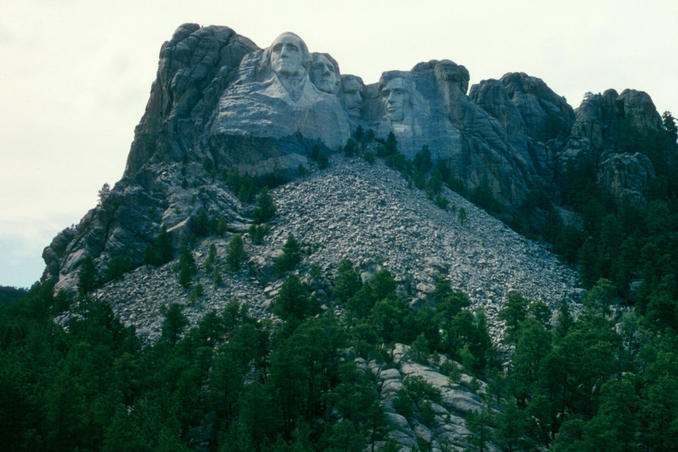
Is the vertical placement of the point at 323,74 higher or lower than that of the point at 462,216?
higher

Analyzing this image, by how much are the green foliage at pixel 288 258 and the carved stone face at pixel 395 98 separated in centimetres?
5031

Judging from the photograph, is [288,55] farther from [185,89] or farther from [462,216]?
[462,216]

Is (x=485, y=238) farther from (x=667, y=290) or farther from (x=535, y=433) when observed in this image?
(x=535, y=433)

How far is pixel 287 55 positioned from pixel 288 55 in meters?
0.18

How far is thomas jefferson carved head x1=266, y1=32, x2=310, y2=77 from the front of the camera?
377ft

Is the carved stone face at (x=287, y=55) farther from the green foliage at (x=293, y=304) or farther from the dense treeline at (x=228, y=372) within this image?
the green foliage at (x=293, y=304)

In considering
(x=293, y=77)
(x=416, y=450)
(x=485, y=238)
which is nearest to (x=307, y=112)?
(x=293, y=77)

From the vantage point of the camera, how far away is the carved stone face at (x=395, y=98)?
→ 12494cm

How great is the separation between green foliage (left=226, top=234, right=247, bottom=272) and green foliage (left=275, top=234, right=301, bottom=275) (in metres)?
4.96

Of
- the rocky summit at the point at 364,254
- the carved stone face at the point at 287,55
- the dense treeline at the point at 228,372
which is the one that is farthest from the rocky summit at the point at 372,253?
the carved stone face at the point at 287,55

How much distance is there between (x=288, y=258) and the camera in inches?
3145

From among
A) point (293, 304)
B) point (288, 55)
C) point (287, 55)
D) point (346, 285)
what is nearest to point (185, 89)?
point (287, 55)

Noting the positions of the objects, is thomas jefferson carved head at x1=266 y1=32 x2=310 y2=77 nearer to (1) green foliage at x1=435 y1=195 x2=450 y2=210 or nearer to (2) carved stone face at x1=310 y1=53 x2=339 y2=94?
(2) carved stone face at x1=310 y1=53 x2=339 y2=94

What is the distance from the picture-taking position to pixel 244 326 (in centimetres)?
6150
